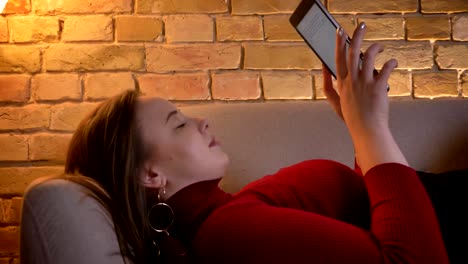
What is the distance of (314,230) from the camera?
81 cm

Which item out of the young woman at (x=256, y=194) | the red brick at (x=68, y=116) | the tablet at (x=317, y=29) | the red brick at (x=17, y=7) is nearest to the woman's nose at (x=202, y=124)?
the young woman at (x=256, y=194)

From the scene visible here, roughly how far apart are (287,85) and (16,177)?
886mm

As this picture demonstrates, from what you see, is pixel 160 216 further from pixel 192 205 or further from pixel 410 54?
pixel 410 54

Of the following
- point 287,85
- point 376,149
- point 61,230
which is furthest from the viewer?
point 287,85

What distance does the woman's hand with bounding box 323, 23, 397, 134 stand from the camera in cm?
94

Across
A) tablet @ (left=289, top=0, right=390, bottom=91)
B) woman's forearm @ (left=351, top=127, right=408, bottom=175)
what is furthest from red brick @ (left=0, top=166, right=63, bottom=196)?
woman's forearm @ (left=351, top=127, right=408, bottom=175)

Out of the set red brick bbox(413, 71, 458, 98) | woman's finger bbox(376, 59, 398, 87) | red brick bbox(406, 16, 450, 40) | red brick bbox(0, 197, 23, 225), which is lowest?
red brick bbox(0, 197, 23, 225)

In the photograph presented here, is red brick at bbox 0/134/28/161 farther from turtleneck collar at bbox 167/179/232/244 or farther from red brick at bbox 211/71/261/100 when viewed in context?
turtleneck collar at bbox 167/179/232/244

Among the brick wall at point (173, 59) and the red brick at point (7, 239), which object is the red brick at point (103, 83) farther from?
the red brick at point (7, 239)

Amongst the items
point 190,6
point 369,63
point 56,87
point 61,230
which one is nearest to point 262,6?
point 190,6

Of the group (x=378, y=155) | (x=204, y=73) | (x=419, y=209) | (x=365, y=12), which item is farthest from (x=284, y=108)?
(x=419, y=209)

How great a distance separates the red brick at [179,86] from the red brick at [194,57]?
0.03 m

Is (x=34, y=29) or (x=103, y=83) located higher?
(x=34, y=29)

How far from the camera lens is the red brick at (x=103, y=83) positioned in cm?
167
